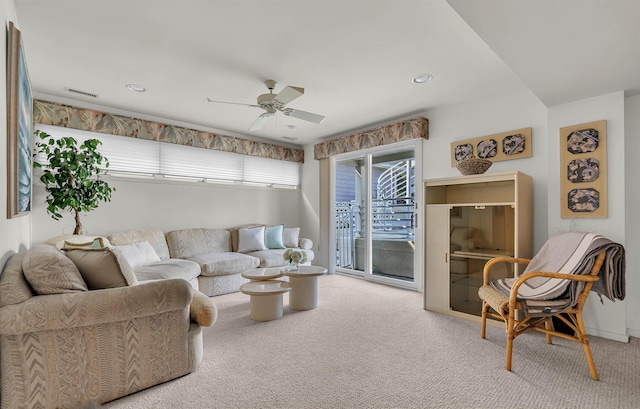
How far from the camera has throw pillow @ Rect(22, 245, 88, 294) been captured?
5.35 feet

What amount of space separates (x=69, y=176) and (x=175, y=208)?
140 cm

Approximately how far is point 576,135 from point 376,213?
2614 millimetres

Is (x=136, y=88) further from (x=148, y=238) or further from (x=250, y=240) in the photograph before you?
(x=250, y=240)

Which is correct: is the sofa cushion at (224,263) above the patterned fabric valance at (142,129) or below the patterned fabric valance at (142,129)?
below

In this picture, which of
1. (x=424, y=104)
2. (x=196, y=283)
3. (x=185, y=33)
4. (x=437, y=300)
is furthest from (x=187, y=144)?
(x=437, y=300)

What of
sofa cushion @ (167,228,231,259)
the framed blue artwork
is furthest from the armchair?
sofa cushion @ (167,228,231,259)

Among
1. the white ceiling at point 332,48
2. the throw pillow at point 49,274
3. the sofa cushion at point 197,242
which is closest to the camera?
the throw pillow at point 49,274

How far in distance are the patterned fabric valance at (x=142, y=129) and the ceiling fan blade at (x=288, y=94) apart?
7.67ft

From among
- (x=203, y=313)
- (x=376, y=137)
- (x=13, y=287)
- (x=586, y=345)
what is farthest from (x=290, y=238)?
(x=586, y=345)

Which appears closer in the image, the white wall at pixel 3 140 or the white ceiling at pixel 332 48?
the white wall at pixel 3 140

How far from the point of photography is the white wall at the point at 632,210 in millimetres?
2601

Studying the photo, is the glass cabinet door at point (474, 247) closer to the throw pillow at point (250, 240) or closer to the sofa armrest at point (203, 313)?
the sofa armrest at point (203, 313)

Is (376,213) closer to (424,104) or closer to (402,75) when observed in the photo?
(424,104)

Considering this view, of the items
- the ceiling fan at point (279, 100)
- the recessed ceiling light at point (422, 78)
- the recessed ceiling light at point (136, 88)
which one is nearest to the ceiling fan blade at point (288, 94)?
the ceiling fan at point (279, 100)
